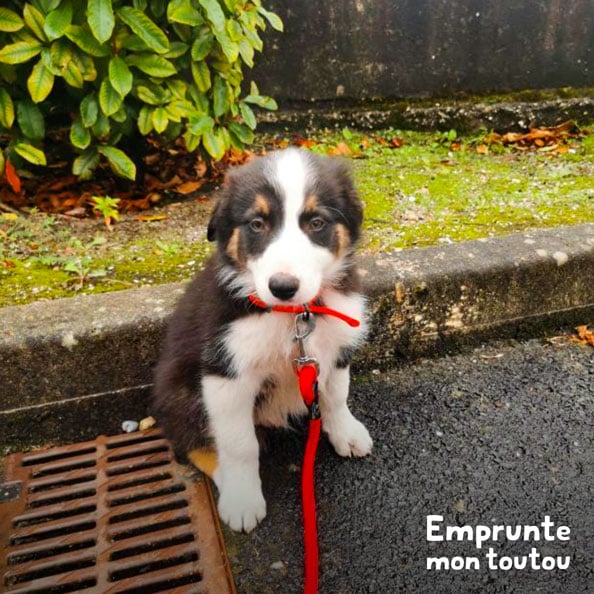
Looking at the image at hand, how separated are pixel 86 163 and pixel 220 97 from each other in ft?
2.95

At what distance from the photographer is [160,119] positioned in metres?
3.24

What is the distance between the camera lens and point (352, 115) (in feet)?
16.9

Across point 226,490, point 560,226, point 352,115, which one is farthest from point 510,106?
point 226,490

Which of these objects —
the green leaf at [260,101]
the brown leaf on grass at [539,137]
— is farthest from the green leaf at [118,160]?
the brown leaf on grass at [539,137]

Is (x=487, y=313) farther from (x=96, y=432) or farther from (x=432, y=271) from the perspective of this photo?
(x=96, y=432)

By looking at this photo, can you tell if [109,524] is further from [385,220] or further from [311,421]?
[385,220]

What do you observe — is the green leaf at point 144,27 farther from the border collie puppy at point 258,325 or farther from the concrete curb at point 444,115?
the concrete curb at point 444,115

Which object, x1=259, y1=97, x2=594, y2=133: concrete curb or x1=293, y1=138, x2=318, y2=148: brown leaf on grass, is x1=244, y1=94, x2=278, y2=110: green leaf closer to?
x1=293, y1=138, x2=318, y2=148: brown leaf on grass

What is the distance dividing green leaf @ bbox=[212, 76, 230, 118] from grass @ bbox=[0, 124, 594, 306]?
66 cm

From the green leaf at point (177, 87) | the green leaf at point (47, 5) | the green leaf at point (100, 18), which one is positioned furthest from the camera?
the green leaf at point (177, 87)

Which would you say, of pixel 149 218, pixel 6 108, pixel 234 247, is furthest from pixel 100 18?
pixel 234 247

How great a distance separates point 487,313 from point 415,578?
151 centimetres

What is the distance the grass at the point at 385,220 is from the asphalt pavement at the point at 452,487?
96 cm

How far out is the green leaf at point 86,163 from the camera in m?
3.43
